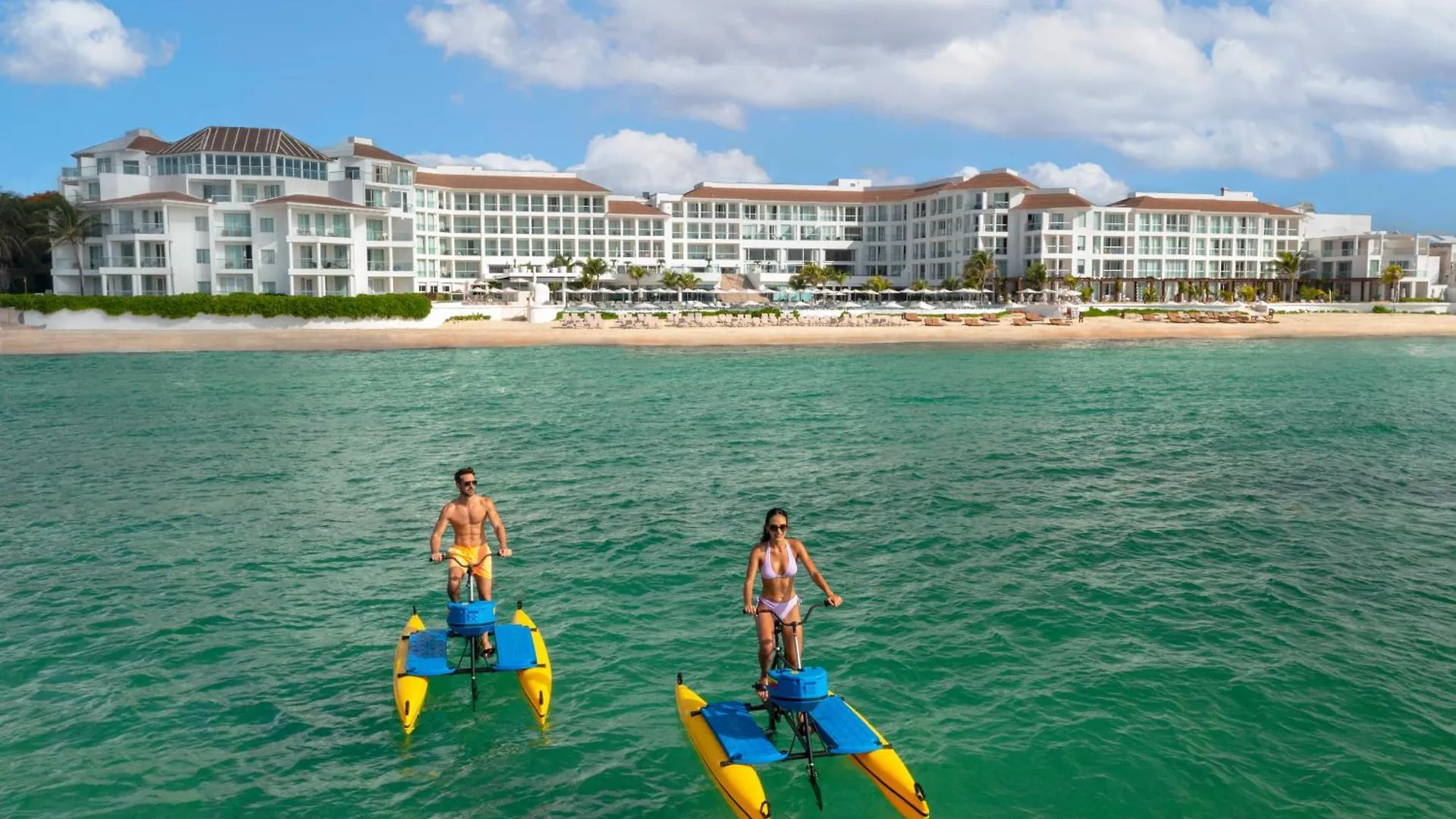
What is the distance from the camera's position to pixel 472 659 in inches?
481

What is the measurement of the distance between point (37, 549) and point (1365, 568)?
76.4ft

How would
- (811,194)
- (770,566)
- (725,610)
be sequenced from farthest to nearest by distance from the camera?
1. (811,194)
2. (725,610)
3. (770,566)

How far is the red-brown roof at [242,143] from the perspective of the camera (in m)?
84.1

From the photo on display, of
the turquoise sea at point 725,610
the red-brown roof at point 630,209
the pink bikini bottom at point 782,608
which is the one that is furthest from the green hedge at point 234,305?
the pink bikini bottom at point 782,608

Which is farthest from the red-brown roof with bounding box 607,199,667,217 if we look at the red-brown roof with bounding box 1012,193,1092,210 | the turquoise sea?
the turquoise sea

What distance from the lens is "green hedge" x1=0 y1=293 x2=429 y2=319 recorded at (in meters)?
73.8

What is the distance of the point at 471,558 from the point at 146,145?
8868 cm

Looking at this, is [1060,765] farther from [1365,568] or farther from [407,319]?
[407,319]

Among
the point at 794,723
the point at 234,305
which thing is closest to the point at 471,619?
the point at 794,723

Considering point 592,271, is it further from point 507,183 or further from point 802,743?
point 802,743

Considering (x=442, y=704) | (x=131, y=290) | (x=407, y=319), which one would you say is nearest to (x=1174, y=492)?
(x=442, y=704)

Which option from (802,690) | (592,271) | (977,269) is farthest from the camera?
(977,269)

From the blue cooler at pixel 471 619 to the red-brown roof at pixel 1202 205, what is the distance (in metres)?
112

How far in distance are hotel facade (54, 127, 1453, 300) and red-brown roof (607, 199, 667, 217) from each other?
1.15 feet
